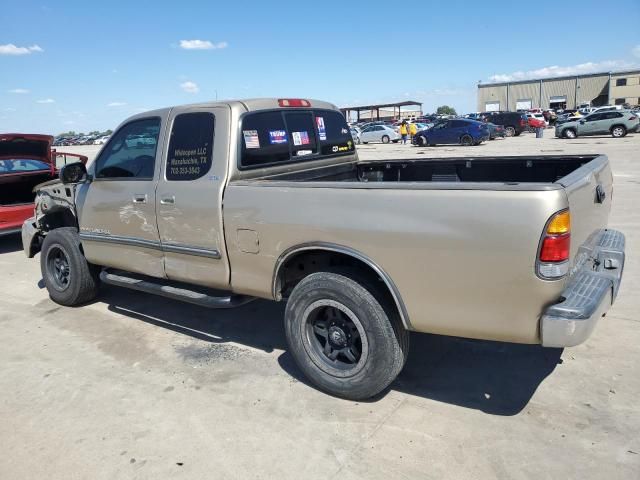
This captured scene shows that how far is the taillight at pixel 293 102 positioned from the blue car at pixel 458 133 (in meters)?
25.9

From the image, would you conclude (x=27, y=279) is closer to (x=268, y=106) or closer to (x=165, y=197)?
(x=165, y=197)

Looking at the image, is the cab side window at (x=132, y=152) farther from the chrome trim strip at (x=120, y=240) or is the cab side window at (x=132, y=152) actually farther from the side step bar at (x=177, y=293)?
the side step bar at (x=177, y=293)

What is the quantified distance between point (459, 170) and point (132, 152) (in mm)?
3071

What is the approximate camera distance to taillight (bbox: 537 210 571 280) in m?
2.55

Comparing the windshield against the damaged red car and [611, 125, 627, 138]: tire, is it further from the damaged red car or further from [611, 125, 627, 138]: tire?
[611, 125, 627, 138]: tire

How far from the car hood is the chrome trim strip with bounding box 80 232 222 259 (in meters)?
4.76

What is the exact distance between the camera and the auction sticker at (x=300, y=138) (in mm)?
4461

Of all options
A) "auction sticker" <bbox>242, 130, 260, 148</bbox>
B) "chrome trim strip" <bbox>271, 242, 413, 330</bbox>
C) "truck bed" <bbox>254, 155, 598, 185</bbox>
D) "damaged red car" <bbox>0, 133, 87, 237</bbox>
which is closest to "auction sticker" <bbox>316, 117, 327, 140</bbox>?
"truck bed" <bbox>254, 155, 598, 185</bbox>

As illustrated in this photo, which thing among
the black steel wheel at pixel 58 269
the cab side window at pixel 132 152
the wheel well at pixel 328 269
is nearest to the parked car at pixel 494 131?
the black steel wheel at pixel 58 269

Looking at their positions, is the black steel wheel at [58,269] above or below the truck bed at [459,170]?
below

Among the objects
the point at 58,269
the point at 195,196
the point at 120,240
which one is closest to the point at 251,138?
the point at 195,196

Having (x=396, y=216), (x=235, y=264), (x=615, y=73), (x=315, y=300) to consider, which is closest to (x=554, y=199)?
(x=396, y=216)

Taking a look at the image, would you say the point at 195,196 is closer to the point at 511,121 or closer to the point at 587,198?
the point at 587,198

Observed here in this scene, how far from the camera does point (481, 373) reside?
147 inches
